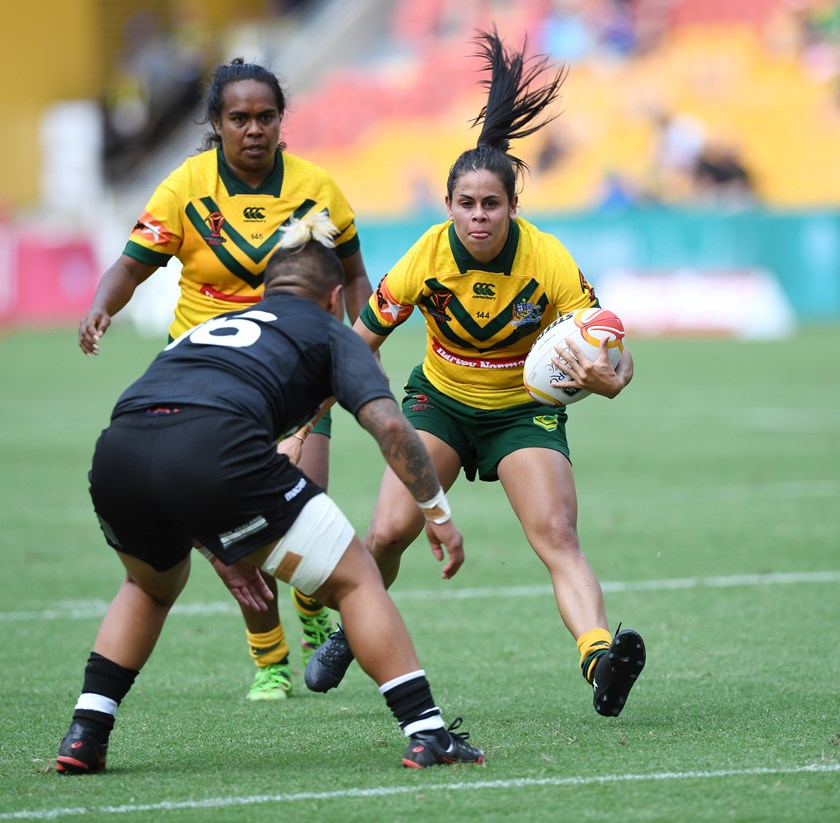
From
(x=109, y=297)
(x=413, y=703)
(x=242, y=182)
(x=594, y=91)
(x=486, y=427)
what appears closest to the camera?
(x=413, y=703)

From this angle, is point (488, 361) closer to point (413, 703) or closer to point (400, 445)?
point (400, 445)

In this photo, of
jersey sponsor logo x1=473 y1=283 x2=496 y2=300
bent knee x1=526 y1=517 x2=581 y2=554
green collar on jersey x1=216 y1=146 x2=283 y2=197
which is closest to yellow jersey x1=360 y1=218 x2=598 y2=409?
jersey sponsor logo x1=473 y1=283 x2=496 y2=300

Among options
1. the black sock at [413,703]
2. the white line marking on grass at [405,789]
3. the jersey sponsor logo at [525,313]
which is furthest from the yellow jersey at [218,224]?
the white line marking on grass at [405,789]

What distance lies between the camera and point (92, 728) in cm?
486

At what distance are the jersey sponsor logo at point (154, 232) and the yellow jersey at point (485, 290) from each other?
0.96m

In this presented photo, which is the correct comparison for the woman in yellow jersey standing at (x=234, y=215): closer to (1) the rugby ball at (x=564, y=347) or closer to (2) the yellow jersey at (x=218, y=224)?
(2) the yellow jersey at (x=218, y=224)

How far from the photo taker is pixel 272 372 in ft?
15.5

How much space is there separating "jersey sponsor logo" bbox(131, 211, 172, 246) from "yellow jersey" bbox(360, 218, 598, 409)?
0.96 m

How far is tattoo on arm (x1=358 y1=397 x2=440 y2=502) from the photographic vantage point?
466 cm

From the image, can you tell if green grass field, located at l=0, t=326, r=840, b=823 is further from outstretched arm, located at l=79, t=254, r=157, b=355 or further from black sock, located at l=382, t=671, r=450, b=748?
outstretched arm, located at l=79, t=254, r=157, b=355

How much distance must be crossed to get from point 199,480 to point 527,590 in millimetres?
4138

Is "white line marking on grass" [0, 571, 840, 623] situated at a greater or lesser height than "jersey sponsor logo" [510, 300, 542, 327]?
lesser

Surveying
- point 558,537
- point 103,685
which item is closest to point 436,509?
point 558,537

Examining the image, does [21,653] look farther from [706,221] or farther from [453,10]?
[453,10]
